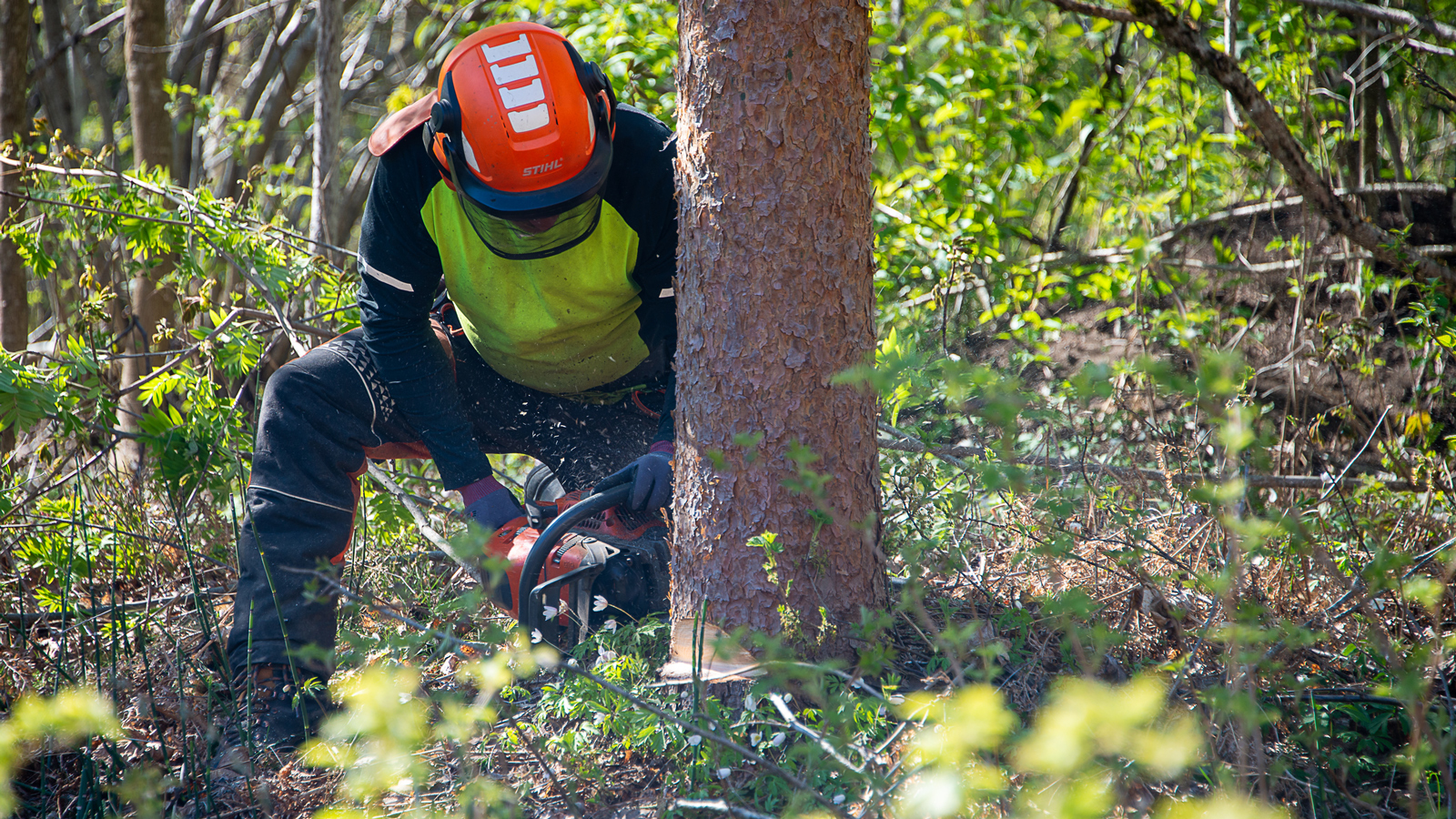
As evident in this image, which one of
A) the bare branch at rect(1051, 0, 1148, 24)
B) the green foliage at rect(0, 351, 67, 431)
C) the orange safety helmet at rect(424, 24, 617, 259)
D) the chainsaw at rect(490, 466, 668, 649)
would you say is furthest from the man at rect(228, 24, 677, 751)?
the bare branch at rect(1051, 0, 1148, 24)

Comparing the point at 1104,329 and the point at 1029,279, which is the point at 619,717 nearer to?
the point at 1029,279

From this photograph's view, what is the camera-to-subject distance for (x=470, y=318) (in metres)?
2.75

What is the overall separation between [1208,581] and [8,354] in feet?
10.9

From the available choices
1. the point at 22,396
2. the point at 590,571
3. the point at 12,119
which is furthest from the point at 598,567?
the point at 12,119

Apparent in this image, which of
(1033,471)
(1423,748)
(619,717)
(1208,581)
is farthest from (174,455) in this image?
(1423,748)

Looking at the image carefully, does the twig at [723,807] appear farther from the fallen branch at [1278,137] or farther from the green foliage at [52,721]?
the fallen branch at [1278,137]

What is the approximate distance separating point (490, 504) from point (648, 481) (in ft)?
2.05

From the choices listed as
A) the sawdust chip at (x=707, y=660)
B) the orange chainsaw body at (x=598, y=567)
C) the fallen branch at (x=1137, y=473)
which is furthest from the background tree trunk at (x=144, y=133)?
the fallen branch at (x=1137, y=473)

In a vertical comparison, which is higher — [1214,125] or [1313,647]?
[1214,125]

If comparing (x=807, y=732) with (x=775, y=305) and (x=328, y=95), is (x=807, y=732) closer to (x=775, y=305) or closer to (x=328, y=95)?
(x=775, y=305)

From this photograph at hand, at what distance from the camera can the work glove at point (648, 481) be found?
7.36ft

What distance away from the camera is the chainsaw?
2268 mm

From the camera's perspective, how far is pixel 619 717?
1838mm

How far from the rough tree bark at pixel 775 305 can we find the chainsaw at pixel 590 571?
0.35 metres
